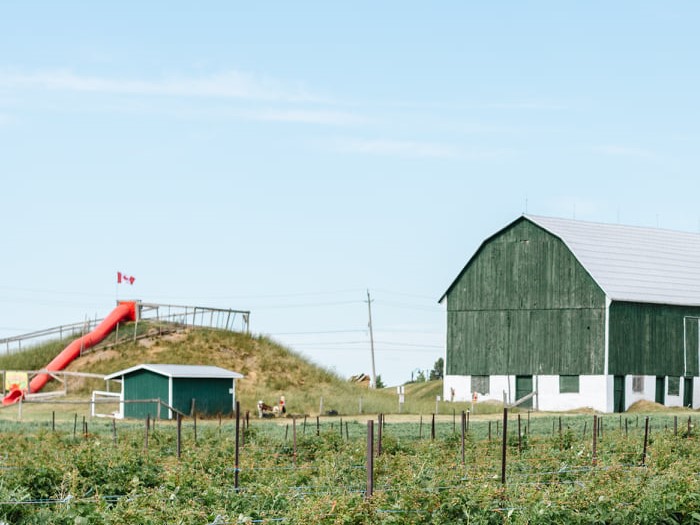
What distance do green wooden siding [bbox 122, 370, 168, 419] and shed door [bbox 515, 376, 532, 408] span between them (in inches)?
742

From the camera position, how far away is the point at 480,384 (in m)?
61.7

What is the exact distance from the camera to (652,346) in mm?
59438

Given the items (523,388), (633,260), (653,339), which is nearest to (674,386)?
(653,339)

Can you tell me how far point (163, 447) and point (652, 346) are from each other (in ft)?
124

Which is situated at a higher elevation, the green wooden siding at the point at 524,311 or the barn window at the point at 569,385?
the green wooden siding at the point at 524,311

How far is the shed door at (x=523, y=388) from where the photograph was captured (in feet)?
196

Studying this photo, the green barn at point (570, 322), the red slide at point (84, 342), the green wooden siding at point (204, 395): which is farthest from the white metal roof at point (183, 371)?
the green barn at point (570, 322)

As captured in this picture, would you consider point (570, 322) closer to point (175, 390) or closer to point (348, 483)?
point (175, 390)

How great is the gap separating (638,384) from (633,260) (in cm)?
710

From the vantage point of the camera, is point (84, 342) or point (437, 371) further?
point (437, 371)

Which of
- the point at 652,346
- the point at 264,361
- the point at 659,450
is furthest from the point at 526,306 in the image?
the point at 659,450

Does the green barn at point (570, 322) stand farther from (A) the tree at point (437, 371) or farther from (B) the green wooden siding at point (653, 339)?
(A) the tree at point (437, 371)

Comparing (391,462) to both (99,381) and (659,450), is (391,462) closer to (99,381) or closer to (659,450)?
(659,450)

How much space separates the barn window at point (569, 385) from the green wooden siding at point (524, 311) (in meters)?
0.34
